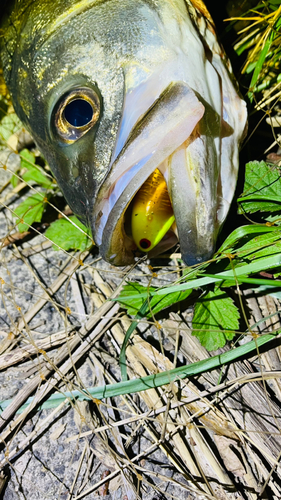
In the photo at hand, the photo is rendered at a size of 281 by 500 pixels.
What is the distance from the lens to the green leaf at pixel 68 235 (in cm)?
217

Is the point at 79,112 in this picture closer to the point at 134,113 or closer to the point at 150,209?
the point at 134,113

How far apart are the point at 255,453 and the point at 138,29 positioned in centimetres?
174

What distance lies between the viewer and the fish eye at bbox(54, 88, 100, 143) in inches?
59.0

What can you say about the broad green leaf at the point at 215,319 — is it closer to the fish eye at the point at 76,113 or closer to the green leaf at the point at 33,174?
the fish eye at the point at 76,113

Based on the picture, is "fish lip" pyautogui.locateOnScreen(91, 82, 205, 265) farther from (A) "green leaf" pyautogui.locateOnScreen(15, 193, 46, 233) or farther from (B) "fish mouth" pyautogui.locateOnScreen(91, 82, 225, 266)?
(A) "green leaf" pyautogui.locateOnScreen(15, 193, 46, 233)

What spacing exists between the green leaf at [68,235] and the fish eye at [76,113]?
2.17 ft

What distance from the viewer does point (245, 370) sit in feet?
5.97

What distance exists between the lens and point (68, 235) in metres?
2.23

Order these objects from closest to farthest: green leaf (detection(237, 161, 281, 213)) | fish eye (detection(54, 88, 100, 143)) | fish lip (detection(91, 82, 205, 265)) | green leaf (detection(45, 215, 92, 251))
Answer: fish lip (detection(91, 82, 205, 265)) < fish eye (detection(54, 88, 100, 143)) < green leaf (detection(237, 161, 281, 213)) < green leaf (detection(45, 215, 92, 251))

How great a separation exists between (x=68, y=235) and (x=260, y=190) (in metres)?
1.03

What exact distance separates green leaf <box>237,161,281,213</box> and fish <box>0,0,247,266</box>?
0.26m

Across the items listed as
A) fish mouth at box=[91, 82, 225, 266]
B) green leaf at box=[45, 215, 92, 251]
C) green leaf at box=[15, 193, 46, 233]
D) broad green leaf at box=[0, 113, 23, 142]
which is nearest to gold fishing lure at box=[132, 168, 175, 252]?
fish mouth at box=[91, 82, 225, 266]

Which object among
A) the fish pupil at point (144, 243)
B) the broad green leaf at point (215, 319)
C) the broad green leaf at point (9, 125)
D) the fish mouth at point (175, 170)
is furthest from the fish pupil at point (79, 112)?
the broad green leaf at point (9, 125)

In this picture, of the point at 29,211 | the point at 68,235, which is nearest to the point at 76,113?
the point at 68,235
